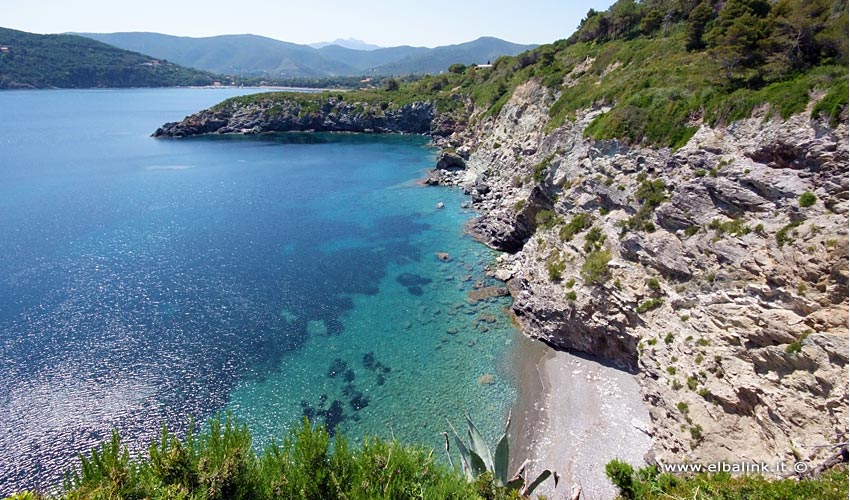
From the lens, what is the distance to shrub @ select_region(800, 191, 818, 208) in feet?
74.8

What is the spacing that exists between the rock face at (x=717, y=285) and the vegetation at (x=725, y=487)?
5.27 m

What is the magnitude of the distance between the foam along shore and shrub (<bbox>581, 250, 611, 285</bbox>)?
634 centimetres

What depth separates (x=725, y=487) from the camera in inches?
532

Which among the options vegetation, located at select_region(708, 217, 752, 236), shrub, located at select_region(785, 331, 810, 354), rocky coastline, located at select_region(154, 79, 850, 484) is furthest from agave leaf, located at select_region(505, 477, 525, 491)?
vegetation, located at select_region(708, 217, 752, 236)

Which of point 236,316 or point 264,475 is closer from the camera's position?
point 264,475

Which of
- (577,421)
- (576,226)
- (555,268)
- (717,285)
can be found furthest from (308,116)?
(717,285)

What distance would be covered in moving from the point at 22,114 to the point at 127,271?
174 metres

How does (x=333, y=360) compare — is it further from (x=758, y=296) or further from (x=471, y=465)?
(x=758, y=296)

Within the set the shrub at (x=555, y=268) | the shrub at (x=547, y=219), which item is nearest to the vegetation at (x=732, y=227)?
the shrub at (x=555, y=268)

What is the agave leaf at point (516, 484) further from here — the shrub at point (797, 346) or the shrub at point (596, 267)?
the shrub at point (596, 267)

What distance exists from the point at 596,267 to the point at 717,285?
8728 mm

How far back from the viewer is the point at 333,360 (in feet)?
111

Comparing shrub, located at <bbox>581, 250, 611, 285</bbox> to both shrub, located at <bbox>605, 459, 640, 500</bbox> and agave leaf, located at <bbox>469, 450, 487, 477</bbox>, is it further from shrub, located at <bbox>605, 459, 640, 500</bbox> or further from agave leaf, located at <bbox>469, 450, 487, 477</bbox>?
agave leaf, located at <bbox>469, 450, 487, 477</bbox>

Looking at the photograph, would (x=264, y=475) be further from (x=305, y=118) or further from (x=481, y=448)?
(x=305, y=118)
